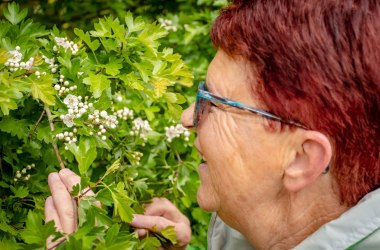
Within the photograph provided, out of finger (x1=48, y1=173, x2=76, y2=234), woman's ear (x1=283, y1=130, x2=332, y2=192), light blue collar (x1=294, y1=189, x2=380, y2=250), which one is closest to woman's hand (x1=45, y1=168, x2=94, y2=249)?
finger (x1=48, y1=173, x2=76, y2=234)

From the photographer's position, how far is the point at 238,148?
1.95 m

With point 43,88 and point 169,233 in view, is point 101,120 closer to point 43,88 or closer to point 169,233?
point 43,88

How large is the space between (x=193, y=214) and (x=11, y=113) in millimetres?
1232

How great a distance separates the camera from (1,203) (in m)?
2.18

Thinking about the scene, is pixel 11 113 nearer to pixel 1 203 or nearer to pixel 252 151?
pixel 1 203

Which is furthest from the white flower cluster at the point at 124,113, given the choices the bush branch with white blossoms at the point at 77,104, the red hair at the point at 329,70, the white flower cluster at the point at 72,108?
the red hair at the point at 329,70

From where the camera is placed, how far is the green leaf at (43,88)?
1.87 m

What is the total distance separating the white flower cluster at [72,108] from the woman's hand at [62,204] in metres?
0.17

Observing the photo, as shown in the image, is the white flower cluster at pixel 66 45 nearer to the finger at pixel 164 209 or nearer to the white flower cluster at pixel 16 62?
the white flower cluster at pixel 16 62

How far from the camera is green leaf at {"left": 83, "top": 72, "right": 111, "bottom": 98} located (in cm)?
203

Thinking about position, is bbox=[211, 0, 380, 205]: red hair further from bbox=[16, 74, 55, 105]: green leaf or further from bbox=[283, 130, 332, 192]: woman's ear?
bbox=[16, 74, 55, 105]: green leaf

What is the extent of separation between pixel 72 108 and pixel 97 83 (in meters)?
0.12

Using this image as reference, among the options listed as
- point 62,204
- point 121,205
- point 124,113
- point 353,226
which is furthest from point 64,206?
point 353,226

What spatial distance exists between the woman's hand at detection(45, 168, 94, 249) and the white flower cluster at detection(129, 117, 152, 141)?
555 millimetres
